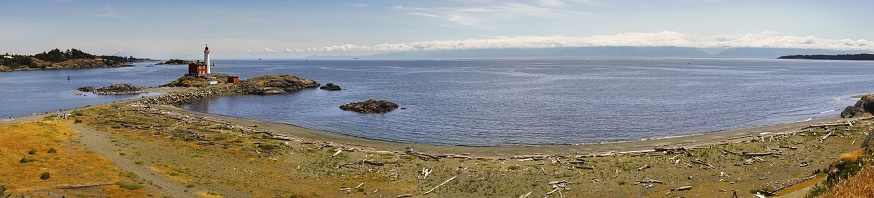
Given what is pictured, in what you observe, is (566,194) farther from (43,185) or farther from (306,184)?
(43,185)

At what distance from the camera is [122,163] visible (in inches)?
1409

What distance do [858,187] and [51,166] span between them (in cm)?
4053

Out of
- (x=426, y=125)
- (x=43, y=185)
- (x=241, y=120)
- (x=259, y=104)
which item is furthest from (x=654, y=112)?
(x=43, y=185)

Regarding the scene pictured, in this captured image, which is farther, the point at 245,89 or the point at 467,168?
the point at 245,89

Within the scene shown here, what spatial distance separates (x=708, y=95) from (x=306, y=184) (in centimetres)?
9495

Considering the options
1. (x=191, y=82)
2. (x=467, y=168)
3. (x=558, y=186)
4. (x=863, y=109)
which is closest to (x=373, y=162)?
(x=467, y=168)

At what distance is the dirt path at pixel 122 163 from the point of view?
30.1 m

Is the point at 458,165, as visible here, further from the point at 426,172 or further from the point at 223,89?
the point at 223,89

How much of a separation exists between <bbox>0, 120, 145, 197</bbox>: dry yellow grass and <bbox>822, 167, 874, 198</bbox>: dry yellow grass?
31.1 metres

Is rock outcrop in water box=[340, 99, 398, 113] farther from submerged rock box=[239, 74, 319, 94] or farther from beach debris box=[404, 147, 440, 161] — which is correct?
submerged rock box=[239, 74, 319, 94]

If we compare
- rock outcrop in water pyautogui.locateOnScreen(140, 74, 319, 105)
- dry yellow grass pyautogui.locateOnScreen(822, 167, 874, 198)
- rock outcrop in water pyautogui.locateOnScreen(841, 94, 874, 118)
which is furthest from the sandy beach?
rock outcrop in water pyautogui.locateOnScreen(140, 74, 319, 105)

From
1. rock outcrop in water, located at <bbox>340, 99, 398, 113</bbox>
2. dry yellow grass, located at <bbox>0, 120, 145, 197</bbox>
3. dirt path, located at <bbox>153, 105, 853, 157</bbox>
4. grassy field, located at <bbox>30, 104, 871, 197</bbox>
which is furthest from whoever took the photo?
rock outcrop in water, located at <bbox>340, 99, 398, 113</bbox>

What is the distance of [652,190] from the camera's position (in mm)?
31797

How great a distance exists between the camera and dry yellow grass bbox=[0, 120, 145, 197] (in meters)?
28.3
